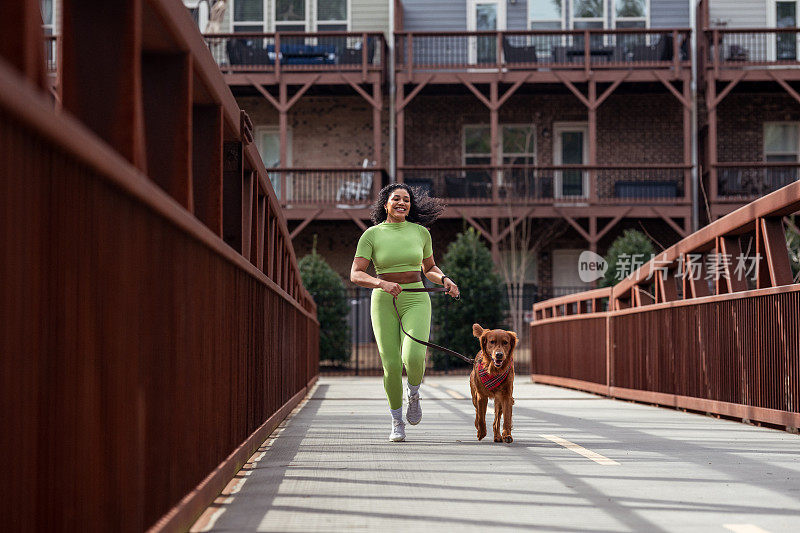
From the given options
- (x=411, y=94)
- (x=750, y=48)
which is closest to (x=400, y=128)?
(x=411, y=94)

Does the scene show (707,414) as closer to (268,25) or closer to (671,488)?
(671,488)

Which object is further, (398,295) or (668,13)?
(668,13)

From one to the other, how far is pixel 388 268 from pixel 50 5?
24779 millimetres

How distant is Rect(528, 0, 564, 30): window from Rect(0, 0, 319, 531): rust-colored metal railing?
2538cm

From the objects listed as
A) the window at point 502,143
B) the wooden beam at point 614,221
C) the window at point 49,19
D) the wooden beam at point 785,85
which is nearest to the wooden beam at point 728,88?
the wooden beam at point 785,85

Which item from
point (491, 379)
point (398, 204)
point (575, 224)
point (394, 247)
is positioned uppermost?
point (575, 224)

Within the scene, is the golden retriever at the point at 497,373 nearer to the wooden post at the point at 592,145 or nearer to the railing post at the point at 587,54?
the wooden post at the point at 592,145

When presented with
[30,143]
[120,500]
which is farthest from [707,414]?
[30,143]

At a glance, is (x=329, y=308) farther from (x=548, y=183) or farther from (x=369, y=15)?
(x=369, y=15)

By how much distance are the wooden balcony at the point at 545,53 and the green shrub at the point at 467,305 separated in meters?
5.81

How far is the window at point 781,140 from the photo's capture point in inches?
1140

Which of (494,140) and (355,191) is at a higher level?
(494,140)

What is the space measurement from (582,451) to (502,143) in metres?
23.5

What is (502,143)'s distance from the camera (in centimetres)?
2931
